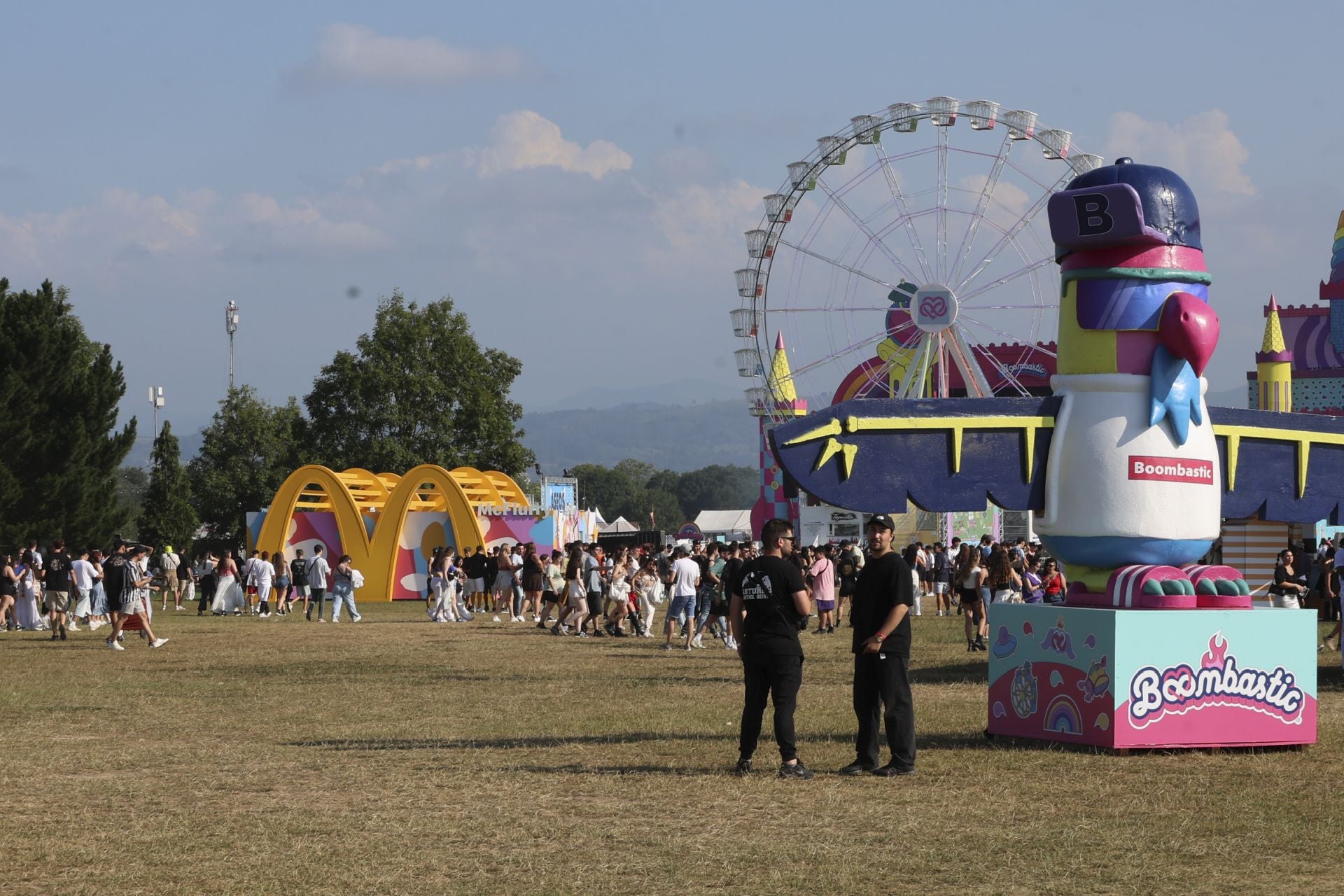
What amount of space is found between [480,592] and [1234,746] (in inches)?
967

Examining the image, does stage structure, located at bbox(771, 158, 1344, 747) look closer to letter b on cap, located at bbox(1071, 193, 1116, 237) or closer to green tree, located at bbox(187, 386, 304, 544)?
letter b on cap, located at bbox(1071, 193, 1116, 237)

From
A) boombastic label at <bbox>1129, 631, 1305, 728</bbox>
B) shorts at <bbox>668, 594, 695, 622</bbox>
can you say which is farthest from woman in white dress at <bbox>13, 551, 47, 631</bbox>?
boombastic label at <bbox>1129, 631, 1305, 728</bbox>

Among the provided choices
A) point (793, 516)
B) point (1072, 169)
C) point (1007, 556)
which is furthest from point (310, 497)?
point (1007, 556)

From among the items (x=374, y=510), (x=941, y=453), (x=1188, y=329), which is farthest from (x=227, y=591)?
(x=1188, y=329)

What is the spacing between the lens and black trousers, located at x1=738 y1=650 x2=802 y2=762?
9477 millimetres

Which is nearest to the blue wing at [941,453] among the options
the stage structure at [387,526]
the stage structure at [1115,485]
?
the stage structure at [1115,485]

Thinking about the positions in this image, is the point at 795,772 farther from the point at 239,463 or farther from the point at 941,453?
the point at 239,463

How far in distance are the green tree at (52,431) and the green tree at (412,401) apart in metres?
12.2

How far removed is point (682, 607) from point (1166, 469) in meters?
10.3

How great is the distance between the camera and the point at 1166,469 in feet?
38.5

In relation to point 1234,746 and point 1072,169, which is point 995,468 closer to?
point 1234,746

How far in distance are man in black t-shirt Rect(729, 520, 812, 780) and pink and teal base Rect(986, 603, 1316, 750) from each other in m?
2.32

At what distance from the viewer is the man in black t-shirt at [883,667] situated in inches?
383

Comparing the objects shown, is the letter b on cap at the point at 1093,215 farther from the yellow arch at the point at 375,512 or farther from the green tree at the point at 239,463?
the green tree at the point at 239,463
